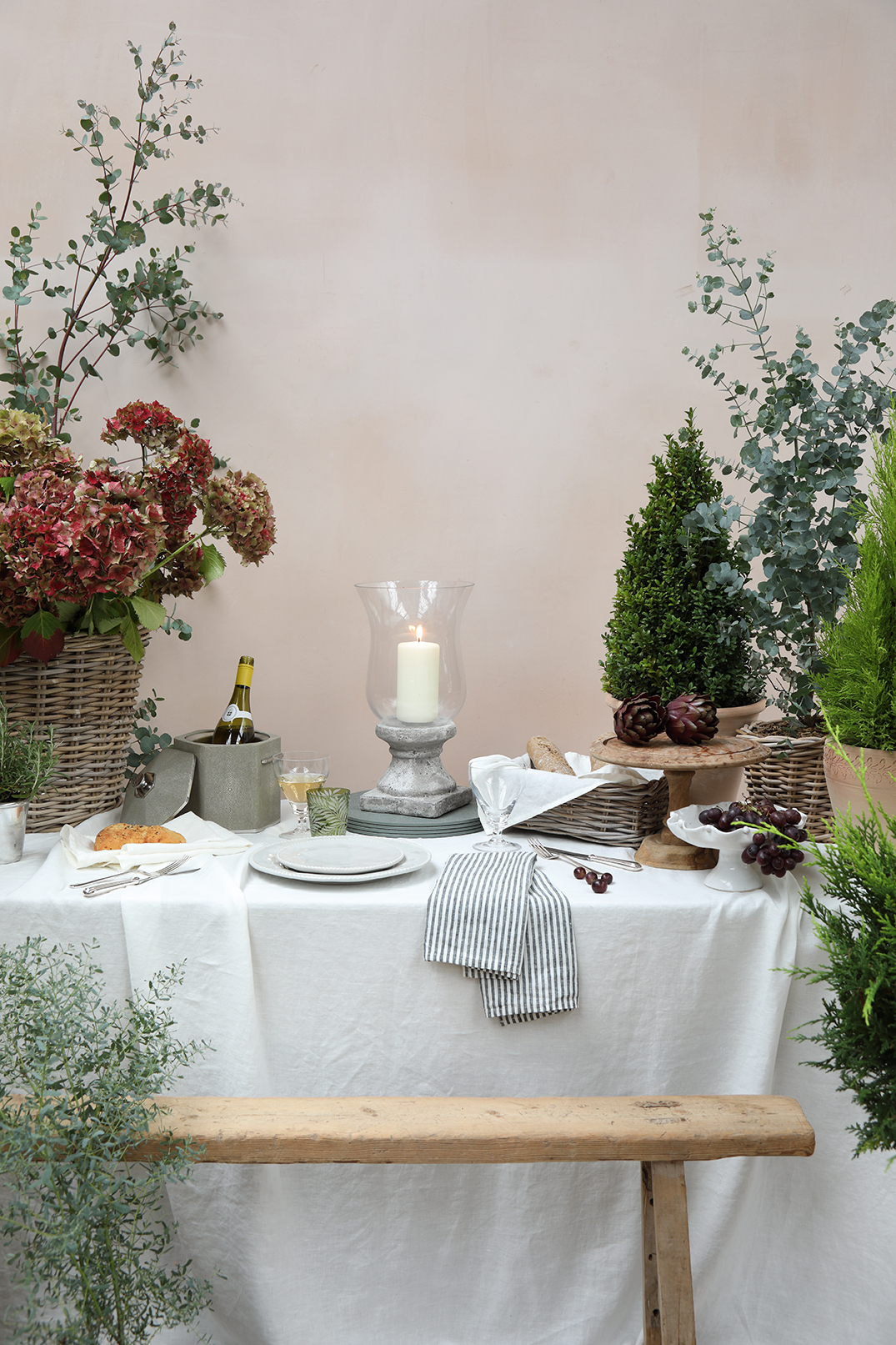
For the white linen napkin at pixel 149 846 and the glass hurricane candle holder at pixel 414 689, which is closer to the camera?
the white linen napkin at pixel 149 846

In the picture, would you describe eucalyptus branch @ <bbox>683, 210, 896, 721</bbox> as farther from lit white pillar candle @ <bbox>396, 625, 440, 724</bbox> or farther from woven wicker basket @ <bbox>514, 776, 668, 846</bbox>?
lit white pillar candle @ <bbox>396, 625, 440, 724</bbox>

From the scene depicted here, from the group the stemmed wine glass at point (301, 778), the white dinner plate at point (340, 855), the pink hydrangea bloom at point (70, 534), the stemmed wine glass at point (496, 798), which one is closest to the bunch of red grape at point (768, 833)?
the stemmed wine glass at point (496, 798)

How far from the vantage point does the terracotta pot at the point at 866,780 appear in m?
0.97

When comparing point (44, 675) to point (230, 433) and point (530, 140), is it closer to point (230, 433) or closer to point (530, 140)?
point (230, 433)

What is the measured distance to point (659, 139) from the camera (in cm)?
176

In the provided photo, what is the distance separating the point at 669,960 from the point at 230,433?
1.22 meters

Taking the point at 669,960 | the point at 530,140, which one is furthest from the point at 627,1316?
the point at 530,140

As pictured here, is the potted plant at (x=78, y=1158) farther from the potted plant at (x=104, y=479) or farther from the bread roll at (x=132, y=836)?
the potted plant at (x=104, y=479)

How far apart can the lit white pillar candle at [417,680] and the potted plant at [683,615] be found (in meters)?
0.26

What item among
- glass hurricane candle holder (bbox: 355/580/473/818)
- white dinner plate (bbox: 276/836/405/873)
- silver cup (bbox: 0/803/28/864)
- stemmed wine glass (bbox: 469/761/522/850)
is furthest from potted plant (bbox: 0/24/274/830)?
stemmed wine glass (bbox: 469/761/522/850)

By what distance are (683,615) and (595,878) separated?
405 millimetres

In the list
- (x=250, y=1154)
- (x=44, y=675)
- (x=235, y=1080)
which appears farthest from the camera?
(x=44, y=675)

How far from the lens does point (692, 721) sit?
1.14 metres

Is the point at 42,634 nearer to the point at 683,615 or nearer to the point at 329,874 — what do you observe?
the point at 329,874
